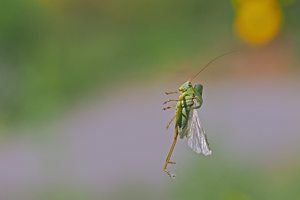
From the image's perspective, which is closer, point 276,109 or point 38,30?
point 276,109

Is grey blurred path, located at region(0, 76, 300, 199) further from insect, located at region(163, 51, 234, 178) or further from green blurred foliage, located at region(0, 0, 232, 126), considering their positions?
insect, located at region(163, 51, 234, 178)

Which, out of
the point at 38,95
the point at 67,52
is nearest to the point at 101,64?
the point at 67,52

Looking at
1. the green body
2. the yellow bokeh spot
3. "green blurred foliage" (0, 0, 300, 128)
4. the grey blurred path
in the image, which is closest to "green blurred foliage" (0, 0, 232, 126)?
"green blurred foliage" (0, 0, 300, 128)

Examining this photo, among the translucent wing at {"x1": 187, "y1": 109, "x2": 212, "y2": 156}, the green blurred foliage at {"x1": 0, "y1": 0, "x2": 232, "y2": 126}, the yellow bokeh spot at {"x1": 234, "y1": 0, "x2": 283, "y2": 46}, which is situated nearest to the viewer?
the translucent wing at {"x1": 187, "y1": 109, "x2": 212, "y2": 156}

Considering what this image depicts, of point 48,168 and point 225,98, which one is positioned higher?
point 225,98

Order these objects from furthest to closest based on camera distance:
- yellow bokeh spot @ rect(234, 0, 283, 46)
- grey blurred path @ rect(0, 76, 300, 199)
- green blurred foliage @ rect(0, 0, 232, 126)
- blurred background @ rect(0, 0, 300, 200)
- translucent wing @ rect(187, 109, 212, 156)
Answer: green blurred foliage @ rect(0, 0, 232, 126), yellow bokeh spot @ rect(234, 0, 283, 46), grey blurred path @ rect(0, 76, 300, 199), blurred background @ rect(0, 0, 300, 200), translucent wing @ rect(187, 109, 212, 156)

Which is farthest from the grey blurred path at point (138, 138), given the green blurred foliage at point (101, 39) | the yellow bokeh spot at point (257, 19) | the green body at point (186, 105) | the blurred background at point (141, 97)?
the green body at point (186, 105)

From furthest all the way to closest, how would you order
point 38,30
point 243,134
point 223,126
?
point 38,30 < point 243,134 < point 223,126

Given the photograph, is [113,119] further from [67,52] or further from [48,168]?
[48,168]
